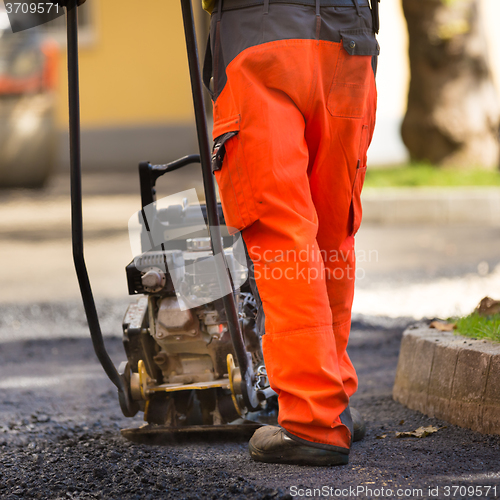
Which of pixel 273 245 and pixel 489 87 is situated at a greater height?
pixel 489 87

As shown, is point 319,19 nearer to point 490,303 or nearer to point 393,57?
point 490,303

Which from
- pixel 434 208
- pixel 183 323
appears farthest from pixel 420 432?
pixel 434 208

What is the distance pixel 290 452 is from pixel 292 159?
0.82 m

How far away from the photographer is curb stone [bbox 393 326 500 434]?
2.35 meters

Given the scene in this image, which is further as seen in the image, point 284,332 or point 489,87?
point 489,87

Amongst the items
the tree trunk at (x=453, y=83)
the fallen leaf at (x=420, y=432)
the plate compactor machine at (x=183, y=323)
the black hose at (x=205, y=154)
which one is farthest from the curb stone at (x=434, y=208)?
the black hose at (x=205, y=154)

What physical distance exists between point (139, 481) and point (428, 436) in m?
0.94

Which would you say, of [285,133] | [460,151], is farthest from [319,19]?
[460,151]

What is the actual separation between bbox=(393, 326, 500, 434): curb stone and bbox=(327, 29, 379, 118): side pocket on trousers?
2.90ft

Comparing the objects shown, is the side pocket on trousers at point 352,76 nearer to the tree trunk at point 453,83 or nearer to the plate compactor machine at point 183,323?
the plate compactor machine at point 183,323

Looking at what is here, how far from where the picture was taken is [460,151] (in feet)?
31.9

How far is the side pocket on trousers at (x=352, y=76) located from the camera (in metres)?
2.12

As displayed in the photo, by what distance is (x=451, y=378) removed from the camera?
8.26 ft

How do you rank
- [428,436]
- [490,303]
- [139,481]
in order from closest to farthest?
[139,481]
[428,436]
[490,303]
